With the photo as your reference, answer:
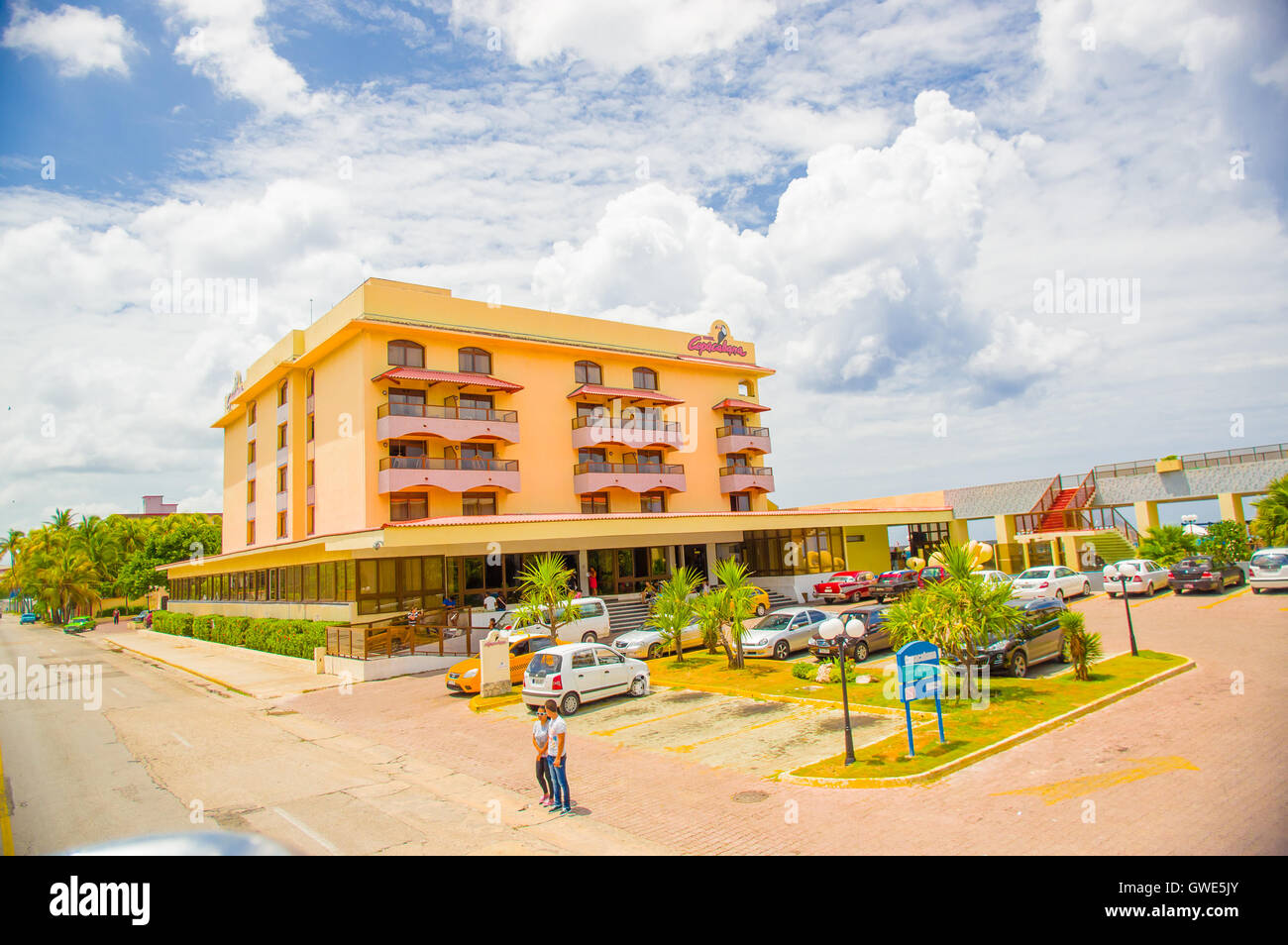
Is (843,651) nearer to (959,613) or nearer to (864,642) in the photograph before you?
(959,613)

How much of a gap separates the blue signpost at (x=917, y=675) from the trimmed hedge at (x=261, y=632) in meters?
25.2

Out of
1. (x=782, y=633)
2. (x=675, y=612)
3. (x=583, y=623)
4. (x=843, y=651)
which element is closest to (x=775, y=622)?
(x=782, y=633)

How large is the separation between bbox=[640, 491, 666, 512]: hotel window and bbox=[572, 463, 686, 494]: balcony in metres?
0.95

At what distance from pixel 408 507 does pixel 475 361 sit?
9.00m

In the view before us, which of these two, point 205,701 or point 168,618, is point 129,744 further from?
point 168,618

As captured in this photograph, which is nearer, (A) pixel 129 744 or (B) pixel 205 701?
(A) pixel 129 744

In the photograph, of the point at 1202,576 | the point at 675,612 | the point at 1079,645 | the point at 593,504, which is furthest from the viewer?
the point at 593,504

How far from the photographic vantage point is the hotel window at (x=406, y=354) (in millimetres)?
37094

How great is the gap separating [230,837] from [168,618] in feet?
193

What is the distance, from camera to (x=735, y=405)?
4928 cm

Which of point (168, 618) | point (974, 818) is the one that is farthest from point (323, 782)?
point (168, 618)

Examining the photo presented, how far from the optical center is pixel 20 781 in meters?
13.7

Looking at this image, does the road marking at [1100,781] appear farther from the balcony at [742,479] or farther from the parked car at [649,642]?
the balcony at [742,479]
